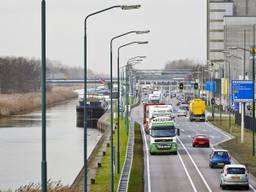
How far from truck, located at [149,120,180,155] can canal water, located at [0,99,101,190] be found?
6153mm

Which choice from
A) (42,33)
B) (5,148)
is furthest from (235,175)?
(5,148)

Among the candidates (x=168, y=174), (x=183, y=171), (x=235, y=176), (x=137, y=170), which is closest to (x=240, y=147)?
(x=183, y=171)

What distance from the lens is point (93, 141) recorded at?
9775cm

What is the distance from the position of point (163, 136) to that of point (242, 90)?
40.9 ft

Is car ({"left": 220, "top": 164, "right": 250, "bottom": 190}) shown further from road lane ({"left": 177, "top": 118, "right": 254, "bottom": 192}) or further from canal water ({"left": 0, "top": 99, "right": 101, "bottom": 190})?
canal water ({"left": 0, "top": 99, "right": 101, "bottom": 190})

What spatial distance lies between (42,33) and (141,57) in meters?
54.5

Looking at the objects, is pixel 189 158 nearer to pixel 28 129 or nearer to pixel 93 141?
pixel 93 141

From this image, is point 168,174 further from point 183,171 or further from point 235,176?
point 235,176

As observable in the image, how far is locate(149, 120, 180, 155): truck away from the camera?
6156 centimetres

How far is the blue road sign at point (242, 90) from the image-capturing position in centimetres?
7100

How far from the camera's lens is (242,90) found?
234 ft

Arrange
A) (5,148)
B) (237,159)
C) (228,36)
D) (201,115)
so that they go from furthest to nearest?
(228,36) → (201,115) → (5,148) → (237,159)

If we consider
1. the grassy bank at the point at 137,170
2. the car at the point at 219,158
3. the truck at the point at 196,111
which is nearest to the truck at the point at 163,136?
the grassy bank at the point at 137,170

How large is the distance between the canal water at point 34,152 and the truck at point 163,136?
6153 mm
